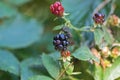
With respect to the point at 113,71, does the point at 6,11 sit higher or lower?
higher

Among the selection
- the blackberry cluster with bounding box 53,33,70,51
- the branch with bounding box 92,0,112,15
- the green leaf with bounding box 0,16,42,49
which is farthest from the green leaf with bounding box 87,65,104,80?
the green leaf with bounding box 0,16,42,49

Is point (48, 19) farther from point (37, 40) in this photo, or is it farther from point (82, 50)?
point (82, 50)

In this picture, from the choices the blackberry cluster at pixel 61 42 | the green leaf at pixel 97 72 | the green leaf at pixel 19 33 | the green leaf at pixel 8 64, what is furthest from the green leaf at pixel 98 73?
the green leaf at pixel 19 33

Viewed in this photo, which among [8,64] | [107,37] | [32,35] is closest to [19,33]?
[32,35]

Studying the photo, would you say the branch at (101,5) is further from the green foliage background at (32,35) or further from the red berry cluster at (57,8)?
the red berry cluster at (57,8)

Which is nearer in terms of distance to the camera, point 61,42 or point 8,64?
point 61,42

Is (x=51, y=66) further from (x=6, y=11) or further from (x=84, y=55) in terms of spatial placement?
(x=6, y=11)

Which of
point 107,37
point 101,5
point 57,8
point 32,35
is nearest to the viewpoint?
point 57,8

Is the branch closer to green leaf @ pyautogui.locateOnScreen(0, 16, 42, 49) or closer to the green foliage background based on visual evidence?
the green foliage background

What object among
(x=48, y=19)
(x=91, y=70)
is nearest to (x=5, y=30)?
(x=48, y=19)
